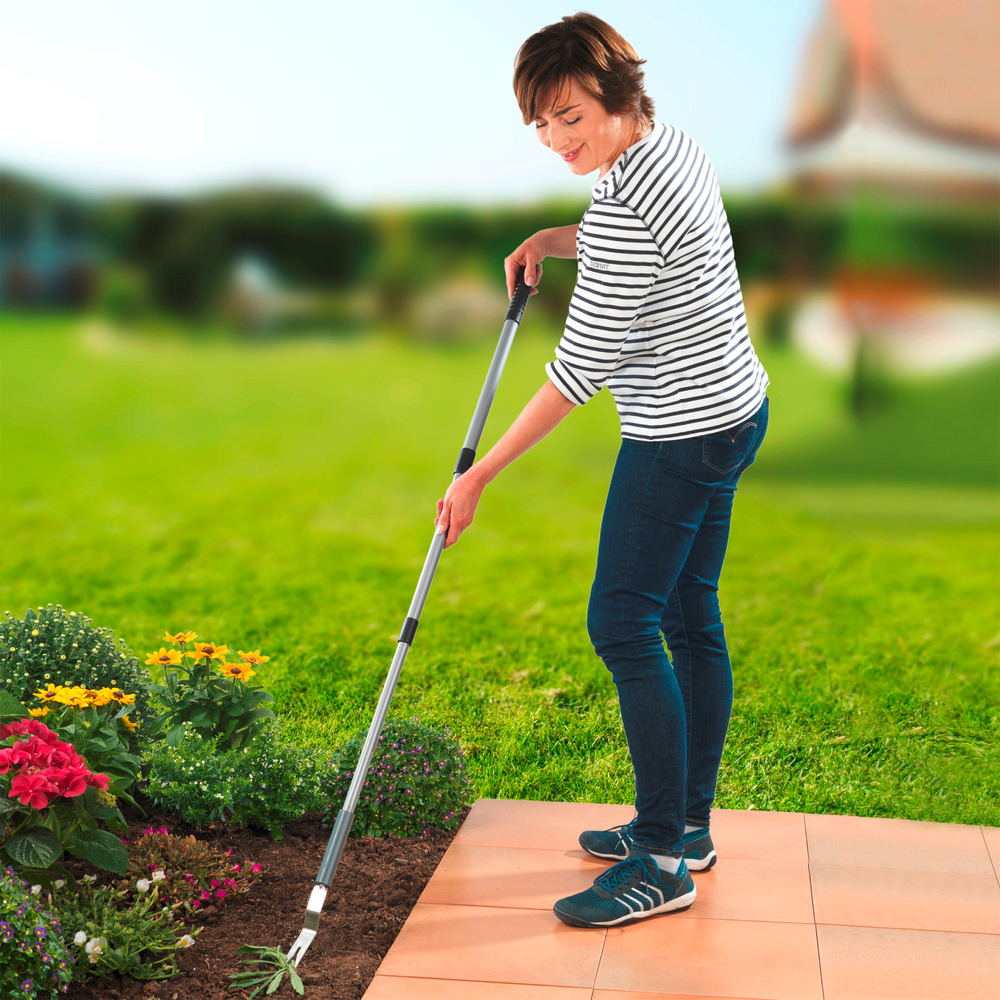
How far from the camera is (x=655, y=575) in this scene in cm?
224

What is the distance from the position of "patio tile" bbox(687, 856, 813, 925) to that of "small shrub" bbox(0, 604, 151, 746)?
1269 millimetres

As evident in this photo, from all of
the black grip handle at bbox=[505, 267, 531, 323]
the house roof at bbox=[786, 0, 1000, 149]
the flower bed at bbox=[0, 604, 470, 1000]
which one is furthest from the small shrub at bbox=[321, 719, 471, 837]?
the house roof at bbox=[786, 0, 1000, 149]

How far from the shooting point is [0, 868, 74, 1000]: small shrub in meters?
1.92

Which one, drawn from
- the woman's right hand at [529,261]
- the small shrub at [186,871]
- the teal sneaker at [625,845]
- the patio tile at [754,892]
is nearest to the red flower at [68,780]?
the small shrub at [186,871]

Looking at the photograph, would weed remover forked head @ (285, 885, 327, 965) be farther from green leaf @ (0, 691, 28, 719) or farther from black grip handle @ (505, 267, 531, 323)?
black grip handle @ (505, 267, 531, 323)

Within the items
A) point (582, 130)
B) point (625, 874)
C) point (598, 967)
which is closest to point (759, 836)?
point (625, 874)

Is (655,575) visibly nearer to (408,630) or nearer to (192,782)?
(408,630)

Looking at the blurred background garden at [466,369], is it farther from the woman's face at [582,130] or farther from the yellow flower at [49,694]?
the yellow flower at [49,694]

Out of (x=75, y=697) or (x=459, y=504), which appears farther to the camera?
(x=75, y=697)

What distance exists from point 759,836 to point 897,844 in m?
0.30

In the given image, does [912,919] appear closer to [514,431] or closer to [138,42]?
[514,431]

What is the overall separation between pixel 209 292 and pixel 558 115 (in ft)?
41.4

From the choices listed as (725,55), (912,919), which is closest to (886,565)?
(912,919)

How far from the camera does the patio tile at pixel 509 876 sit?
2420mm
